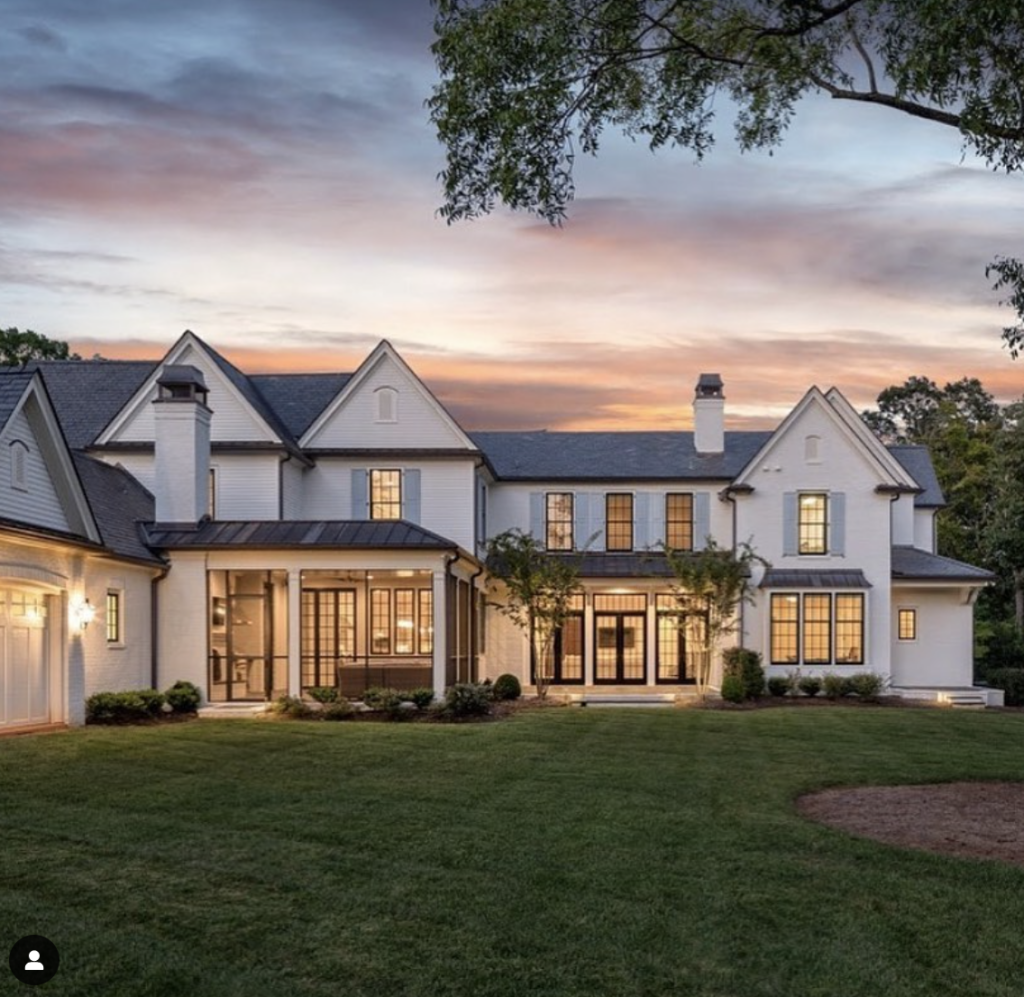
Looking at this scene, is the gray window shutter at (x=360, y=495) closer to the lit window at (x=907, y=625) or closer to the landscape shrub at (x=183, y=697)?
the landscape shrub at (x=183, y=697)

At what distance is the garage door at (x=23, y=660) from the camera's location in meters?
18.4

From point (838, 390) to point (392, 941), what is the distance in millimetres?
25953

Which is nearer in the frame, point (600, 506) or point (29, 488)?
point (29, 488)

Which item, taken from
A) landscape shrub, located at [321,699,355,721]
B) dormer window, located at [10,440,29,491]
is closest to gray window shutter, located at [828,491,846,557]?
landscape shrub, located at [321,699,355,721]

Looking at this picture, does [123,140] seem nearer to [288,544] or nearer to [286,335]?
[288,544]

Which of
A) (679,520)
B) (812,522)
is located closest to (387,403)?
(679,520)

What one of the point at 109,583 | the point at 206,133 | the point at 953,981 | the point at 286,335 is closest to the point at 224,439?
the point at 286,335

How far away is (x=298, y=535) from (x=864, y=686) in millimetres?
13951

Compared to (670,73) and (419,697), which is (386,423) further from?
(670,73)

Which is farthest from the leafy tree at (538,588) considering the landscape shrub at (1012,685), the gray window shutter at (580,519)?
the landscape shrub at (1012,685)

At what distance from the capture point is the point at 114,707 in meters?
21.2

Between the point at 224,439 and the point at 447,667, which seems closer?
the point at 447,667

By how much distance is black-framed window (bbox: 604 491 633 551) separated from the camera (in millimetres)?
33062

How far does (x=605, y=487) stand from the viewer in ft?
108
